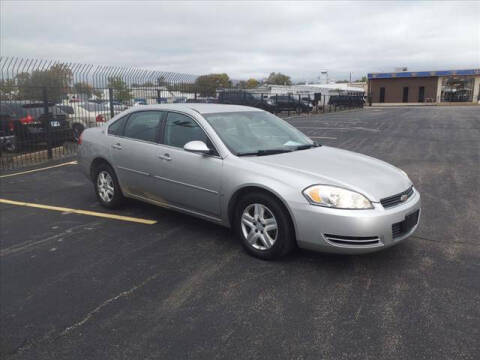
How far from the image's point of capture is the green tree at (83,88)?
39.2ft

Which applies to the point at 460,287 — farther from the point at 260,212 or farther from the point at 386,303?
the point at 260,212

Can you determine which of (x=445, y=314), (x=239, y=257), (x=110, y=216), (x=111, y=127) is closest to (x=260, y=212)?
(x=239, y=257)

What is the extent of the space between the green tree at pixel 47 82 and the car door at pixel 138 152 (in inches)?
231

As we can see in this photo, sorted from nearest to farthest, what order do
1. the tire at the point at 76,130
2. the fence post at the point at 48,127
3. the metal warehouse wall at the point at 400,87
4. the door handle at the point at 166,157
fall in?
the door handle at the point at 166,157, the fence post at the point at 48,127, the tire at the point at 76,130, the metal warehouse wall at the point at 400,87

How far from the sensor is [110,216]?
5.74m

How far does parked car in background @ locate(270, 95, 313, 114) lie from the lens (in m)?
31.1

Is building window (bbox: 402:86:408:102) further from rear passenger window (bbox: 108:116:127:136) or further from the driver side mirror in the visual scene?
the driver side mirror

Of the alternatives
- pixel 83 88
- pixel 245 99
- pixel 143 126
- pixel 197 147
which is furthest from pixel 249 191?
pixel 245 99

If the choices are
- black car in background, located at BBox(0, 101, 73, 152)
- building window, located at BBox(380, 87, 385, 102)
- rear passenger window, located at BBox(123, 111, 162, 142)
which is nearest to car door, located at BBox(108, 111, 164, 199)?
rear passenger window, located at BBox(123, 111, 162, 142)

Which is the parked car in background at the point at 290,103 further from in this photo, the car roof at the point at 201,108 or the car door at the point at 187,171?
the car door at the point at 187,171

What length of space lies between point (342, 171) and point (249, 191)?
0.94 meters

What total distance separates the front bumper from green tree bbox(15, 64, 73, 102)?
350 inches

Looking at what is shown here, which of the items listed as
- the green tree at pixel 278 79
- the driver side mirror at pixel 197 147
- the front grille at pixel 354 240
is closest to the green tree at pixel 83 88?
the driver side mirror at pixel 197 147

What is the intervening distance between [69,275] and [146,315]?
1165 mm
